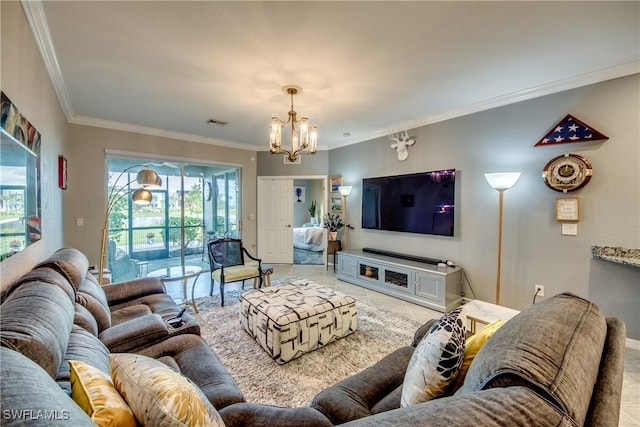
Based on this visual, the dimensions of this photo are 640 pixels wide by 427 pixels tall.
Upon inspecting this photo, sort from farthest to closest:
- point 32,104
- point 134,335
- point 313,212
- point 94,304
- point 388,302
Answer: point 313,212, point 388,302, point 32,104, point 94,304, point 134,335

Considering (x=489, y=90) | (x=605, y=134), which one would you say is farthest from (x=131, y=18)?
(x=605, y=134)

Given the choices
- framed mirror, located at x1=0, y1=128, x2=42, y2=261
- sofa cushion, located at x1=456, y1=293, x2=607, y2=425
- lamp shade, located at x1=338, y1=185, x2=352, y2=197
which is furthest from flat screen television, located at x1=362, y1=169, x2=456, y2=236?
framed mirror, located at x1=0, y1=128, x2=42, y2=261

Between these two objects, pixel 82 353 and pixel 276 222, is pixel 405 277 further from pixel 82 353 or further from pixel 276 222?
pixel 82 353

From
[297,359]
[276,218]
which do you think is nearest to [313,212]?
[276,218]

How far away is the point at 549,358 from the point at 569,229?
9.54 ft

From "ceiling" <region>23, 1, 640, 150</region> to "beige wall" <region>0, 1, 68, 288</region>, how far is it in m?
0.16

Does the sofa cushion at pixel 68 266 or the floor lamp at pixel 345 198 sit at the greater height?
the floor lamp at pixel 345 198

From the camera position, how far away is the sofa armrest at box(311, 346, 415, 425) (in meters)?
1.15

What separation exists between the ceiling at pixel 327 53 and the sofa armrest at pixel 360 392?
87.9 inches

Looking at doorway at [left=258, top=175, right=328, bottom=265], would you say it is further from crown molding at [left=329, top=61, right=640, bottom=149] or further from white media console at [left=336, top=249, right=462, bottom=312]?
crown molding at [left=329, top=61, right=640, bottom=149]

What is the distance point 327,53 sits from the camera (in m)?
2.29

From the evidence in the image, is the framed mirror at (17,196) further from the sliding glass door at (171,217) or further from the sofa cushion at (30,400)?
the sliding glass door at (171,217)

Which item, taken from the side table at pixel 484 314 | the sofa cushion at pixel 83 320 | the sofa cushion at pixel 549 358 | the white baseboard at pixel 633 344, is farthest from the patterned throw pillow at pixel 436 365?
the white baseboard at pixel 633 344

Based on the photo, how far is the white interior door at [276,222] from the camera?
5906mm
